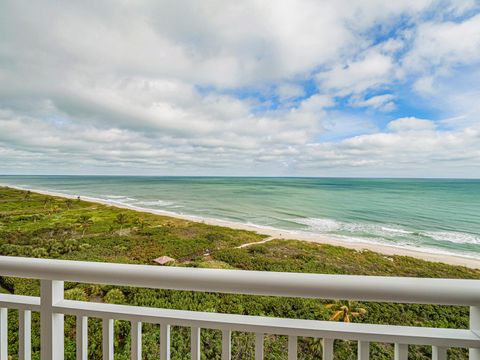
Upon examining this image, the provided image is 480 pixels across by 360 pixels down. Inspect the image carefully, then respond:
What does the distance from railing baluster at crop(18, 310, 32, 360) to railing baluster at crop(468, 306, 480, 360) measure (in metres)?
1.16

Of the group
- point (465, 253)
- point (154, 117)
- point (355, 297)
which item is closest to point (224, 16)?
point (355, 297)

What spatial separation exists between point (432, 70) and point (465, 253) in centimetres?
496

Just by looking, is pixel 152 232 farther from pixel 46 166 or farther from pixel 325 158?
pixel 325 158

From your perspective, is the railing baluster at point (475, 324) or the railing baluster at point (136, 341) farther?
the railing baluster at point (136, 341)

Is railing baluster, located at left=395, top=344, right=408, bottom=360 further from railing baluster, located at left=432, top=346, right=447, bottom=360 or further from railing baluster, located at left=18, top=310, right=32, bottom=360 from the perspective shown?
railing baluster, located at left=18, top=310, right=32, bottom=360

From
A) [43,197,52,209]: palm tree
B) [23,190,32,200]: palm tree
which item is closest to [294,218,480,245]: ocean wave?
[43,197,52,209]: palm tree

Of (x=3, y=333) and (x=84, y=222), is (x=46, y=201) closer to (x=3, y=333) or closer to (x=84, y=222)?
(x=84, y=222)

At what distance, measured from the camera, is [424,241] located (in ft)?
22.6

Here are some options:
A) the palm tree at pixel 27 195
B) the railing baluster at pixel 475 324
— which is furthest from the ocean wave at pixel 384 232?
the palm tree at pixel 27 195

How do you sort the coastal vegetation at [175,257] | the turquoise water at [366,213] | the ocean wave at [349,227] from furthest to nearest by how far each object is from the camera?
the ocean wave at [349,227], the turquoise water at [366,213], the coastal vegetation at [175,257]

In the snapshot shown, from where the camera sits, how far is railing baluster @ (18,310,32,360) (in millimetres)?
697

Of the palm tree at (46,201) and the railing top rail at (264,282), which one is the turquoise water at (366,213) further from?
the railing top rail at (264,282)

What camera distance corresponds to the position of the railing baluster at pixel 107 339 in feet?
2.16

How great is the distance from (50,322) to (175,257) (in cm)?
497
